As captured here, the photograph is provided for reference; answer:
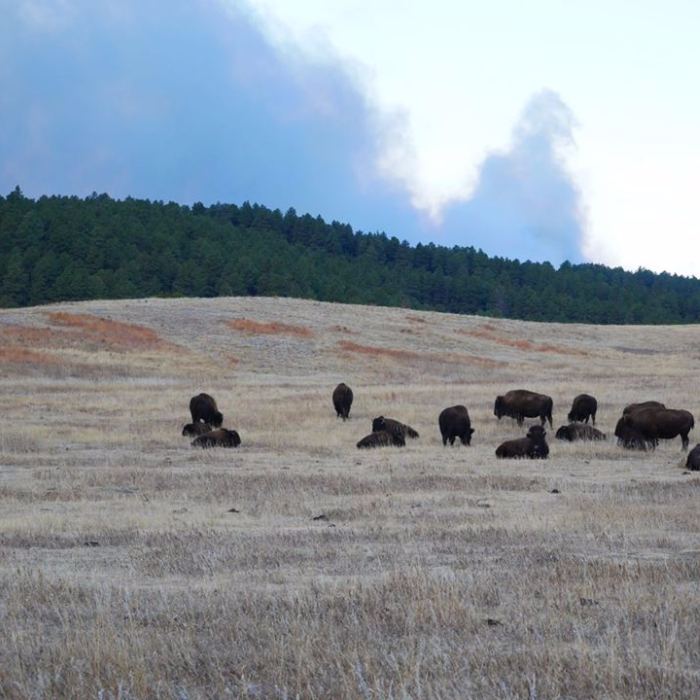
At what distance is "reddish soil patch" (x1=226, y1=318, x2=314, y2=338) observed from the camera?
208 feet

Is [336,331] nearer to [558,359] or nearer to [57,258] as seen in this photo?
[558,359]

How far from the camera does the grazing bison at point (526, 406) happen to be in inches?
1144

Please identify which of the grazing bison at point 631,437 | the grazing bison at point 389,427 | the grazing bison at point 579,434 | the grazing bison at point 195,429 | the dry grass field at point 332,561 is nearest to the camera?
the dry grass field at point 332,561

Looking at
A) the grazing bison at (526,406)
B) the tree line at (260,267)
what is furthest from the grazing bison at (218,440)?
the tree line at (260,267)

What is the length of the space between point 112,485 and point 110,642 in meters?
11.2

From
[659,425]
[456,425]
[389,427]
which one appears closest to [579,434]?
[659,425]

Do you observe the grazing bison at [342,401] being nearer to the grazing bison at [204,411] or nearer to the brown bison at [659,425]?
the grazing bison at [204,411]

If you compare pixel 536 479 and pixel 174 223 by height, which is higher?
pixel 174 223

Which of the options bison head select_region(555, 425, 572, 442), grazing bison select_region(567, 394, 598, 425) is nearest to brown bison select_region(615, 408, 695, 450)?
bison head select_region(555, 425, 572, 442)

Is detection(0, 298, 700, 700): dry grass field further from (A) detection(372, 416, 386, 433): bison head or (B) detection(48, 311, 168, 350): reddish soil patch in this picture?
(B) detection(48, 311, 168, 350): reddish soil patch

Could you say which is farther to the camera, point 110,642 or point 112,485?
point 112,485

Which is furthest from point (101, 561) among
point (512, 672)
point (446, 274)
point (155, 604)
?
point (446, 274)

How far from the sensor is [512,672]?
5.93 m

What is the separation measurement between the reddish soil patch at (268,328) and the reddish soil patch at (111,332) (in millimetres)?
6256
